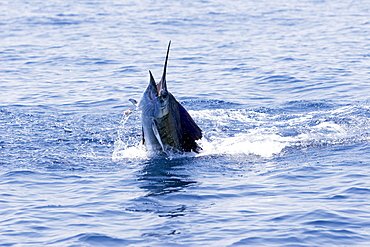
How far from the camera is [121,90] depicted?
17594mm

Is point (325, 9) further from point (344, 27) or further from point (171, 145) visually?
point (171, 145)

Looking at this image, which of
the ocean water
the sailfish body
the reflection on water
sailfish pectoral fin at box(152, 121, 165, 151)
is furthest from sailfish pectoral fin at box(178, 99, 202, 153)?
sailfish pectoral fin at box(152, 121, 165, 151)

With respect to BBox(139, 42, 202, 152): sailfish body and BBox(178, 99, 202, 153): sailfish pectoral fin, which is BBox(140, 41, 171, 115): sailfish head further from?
BBox(178, 99, 202, 153): sailfish pectoral fin

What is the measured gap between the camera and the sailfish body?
10828 millimetres

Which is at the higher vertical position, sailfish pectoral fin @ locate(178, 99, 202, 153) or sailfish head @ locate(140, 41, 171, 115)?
sailfish head @ locate(140, 41, 171, 115)

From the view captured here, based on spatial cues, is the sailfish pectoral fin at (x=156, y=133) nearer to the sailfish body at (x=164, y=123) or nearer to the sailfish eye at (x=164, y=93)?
the sailfish body at (x=164, y=123)

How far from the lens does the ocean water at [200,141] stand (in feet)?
27.2

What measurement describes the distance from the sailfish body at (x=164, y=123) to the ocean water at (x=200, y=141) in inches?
10.3

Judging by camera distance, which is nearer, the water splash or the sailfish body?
the sailfish body

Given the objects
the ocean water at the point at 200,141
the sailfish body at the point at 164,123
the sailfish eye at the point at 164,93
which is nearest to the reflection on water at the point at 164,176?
the ocean water at the point at 200,141

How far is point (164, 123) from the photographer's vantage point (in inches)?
436

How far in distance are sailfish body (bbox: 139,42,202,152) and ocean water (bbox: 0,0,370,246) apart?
26 cm

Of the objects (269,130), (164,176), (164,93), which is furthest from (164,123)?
(269,130)

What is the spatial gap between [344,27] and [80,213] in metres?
19.9
